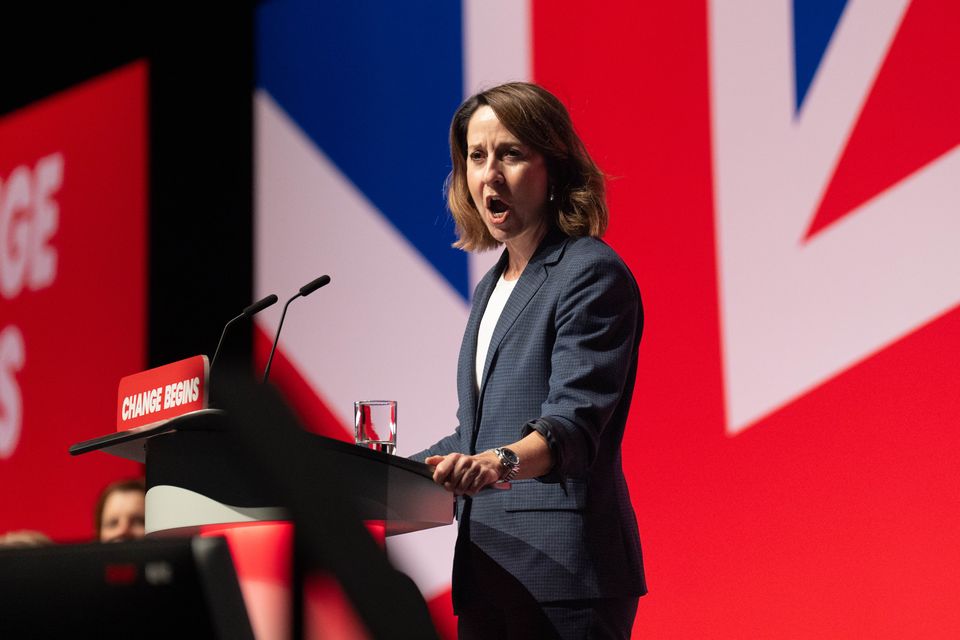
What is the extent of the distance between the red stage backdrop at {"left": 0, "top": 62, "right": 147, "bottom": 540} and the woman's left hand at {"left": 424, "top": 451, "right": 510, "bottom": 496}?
3.55m

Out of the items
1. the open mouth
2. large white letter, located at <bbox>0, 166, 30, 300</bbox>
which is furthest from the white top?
large white letter, located at <bbox>0, 166, 30, 300</bbox>

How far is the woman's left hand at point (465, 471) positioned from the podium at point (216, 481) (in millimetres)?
25

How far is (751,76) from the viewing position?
10.7ft

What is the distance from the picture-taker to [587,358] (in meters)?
1.81

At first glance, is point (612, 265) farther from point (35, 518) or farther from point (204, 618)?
point (35, 518)

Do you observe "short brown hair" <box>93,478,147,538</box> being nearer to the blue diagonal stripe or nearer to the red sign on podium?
the blue diagonal stripe

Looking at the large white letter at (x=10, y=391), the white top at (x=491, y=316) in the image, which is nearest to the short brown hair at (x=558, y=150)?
the white top at (x=491, y=316)

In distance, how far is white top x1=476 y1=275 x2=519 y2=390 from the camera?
203cm

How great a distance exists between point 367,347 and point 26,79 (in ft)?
9.55

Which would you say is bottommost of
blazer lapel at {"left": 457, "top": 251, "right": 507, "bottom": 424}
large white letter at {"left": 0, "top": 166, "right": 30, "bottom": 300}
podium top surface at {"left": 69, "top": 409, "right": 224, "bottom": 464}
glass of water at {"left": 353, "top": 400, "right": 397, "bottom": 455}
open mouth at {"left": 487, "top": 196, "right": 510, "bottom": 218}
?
podium top surface at {"left": 69, "top": 409, "right": 224, "bottom": 464}

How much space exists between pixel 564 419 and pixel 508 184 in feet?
1.68

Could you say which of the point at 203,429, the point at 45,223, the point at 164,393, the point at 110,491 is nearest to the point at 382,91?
the point at 110,491

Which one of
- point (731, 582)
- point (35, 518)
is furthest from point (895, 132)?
point (35, 518)

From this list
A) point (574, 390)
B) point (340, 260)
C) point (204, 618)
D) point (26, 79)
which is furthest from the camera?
point (26, 79)
